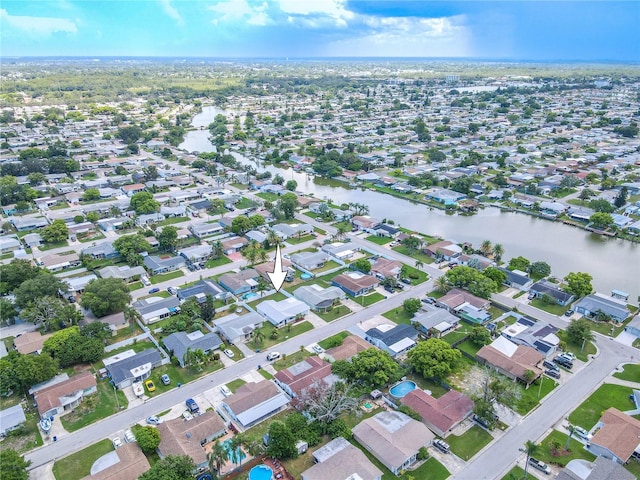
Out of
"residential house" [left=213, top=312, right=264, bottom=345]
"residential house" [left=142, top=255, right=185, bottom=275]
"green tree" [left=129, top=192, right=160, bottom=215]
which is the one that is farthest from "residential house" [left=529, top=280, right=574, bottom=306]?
"green tree" [left=129, top=192, right=160, bottom=215]

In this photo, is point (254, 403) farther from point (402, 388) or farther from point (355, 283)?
point (355, 283)

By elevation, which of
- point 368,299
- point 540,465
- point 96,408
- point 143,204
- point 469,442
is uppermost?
point 143,204

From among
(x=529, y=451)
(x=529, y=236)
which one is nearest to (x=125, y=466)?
(x=529, y=451)

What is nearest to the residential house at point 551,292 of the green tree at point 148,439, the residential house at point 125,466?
the green tree at point 148,439

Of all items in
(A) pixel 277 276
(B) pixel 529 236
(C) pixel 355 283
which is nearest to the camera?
(C) pixel 355 283

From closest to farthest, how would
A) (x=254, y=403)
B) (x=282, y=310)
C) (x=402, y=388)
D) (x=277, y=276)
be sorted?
(x=254, y=403) → (x=402, y=388) → (x=282, y=310) → (x=277, y=276)

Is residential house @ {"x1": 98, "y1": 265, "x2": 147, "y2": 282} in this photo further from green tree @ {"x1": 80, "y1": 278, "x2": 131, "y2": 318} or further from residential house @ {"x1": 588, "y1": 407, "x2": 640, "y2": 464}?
residential house @ {"x1": 588, "y1": 407, "x2": 640, "y2": 464}
